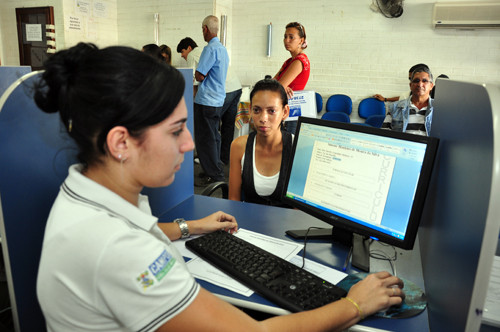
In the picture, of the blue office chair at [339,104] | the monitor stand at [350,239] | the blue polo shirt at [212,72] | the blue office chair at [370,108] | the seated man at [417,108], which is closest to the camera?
the monitor stand at [350,239]

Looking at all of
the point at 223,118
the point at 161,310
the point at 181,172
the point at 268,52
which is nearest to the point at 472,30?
the point at 268,52

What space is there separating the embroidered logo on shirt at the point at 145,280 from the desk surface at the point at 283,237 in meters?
0.34

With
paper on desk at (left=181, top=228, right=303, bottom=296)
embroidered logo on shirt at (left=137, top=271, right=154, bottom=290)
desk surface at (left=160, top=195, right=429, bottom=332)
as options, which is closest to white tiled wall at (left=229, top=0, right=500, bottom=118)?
desk surface at (left=160, top=195, right=429, bottom=332)

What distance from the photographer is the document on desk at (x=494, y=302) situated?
852 millimetres

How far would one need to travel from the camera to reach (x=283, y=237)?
1365 millimetres

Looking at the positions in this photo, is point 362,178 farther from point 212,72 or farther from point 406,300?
point 212,72

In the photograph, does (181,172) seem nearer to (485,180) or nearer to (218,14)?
(485,180)

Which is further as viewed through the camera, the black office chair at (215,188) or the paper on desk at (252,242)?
the black office chair at (215,188)

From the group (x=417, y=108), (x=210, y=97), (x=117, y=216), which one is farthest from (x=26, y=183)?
(x=210, y=97)

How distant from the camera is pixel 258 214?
1560mm

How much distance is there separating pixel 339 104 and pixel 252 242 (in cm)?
461

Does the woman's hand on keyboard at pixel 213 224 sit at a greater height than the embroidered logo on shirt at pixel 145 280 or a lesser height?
lesser

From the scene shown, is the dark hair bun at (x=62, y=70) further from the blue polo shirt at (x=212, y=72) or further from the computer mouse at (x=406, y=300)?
the blue polo shirt at (x=212, y=72)

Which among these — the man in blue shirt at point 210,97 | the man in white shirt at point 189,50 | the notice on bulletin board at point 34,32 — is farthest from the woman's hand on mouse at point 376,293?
the notice on bulletin board at point 34,32
